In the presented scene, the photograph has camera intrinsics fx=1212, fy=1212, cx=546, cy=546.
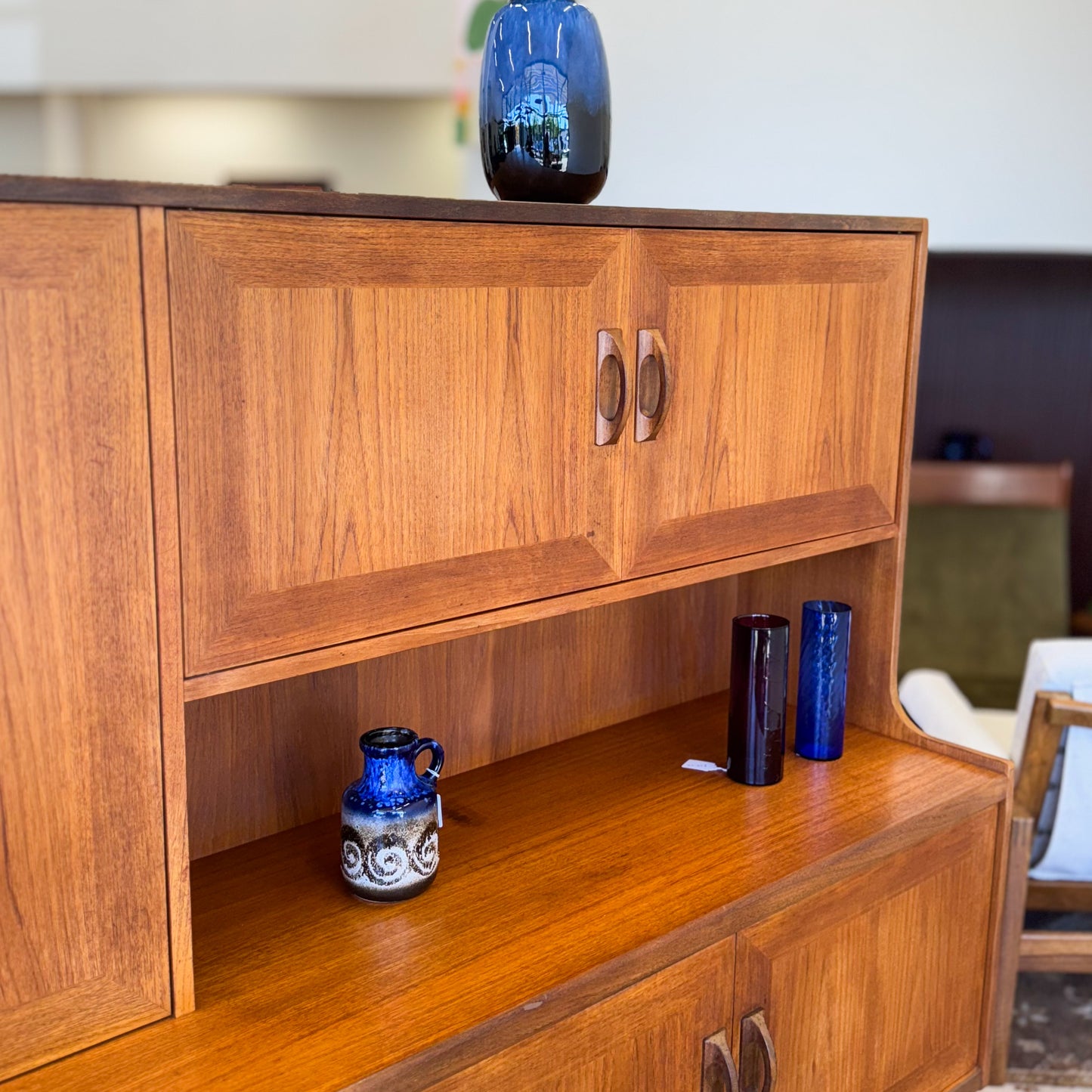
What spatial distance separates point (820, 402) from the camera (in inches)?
55.1

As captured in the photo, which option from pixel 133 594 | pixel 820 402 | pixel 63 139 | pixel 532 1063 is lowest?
pixel 532 1063

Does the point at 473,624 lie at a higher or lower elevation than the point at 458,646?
higher

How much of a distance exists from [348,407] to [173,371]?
155mm

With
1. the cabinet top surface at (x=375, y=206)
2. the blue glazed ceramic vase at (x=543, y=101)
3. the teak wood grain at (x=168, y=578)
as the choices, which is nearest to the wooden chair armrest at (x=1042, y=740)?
the cabinet top surface at (x=375, y=206)

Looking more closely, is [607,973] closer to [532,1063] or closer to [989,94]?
[532,1063]

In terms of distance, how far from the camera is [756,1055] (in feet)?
4.06

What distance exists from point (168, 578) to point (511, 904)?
50 cm

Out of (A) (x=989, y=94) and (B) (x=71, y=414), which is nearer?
(B) (x=71, y=414)

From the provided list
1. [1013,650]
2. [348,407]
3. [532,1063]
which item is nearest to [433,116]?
[1013,650]

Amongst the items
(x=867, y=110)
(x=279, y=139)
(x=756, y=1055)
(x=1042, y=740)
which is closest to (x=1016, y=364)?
(x=867, y=110)

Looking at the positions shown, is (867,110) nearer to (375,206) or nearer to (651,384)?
(651,384)

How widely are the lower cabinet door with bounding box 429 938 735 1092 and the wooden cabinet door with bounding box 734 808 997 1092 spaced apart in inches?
1.9

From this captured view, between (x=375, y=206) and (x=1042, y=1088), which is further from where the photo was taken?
(x=1042, y=1088)

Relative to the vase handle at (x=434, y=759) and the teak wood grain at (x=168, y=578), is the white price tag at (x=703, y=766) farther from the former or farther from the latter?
the teak wood grain at (x=168, y=578)
